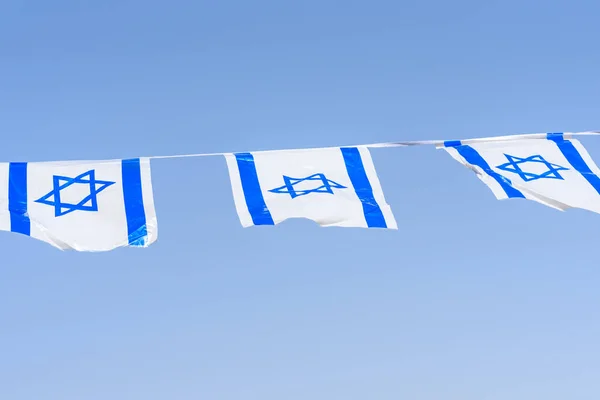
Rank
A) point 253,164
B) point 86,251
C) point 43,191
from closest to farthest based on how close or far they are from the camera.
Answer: point 86,251, point 43,191, point 253,164

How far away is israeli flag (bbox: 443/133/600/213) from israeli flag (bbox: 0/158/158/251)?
10.6 feet

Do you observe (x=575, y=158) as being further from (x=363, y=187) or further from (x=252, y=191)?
(x=252, y=191)

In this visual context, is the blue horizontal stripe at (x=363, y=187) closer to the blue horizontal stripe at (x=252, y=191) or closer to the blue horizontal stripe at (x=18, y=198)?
the blue horizontal stripe at (x=252, y=191)

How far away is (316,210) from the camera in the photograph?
8.27 meters

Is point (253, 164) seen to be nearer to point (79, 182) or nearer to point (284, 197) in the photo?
point (284, 197)

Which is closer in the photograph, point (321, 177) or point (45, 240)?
point (45, 240)

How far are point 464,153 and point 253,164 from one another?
2184 mm

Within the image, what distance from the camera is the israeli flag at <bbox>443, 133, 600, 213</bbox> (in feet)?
28.9

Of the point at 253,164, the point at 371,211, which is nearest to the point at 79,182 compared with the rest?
the point at 253,164

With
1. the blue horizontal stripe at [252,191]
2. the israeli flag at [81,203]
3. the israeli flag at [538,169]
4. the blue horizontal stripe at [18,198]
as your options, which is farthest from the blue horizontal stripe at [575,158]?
the blue horizontal stripe at [18,198]

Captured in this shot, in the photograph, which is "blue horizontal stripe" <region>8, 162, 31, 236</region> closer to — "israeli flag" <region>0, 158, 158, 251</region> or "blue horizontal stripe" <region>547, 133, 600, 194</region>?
"israeli flag" <region>0, 158, 158, 251</region>

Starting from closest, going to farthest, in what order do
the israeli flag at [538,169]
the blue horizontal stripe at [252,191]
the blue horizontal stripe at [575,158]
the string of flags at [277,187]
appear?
the string of flags at [277,187]
the blue horizontal stripe at [252,191]
the israeli flag at [538,169]
the blue horizontal stripe at [575,158]

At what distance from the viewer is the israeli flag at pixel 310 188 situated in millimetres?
8250

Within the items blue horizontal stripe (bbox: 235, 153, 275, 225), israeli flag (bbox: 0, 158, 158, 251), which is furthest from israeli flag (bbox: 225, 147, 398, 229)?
israeli flag (bbox: 0, 158, 158, 251)
